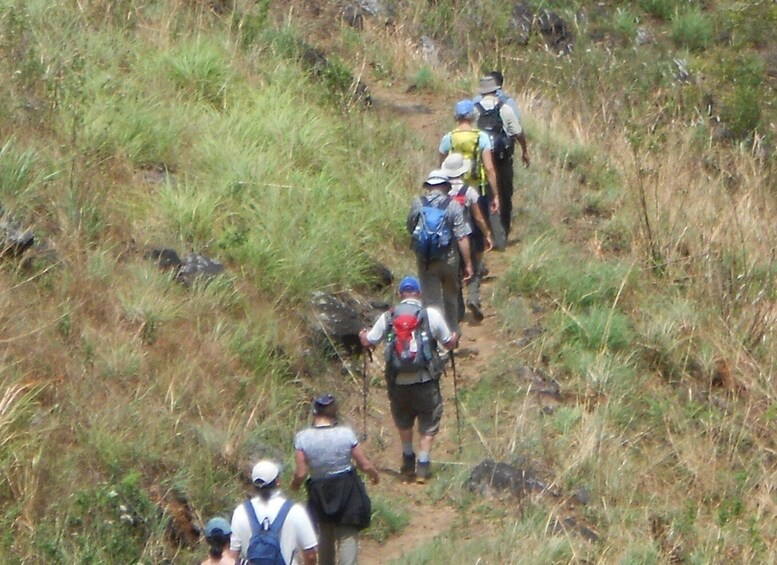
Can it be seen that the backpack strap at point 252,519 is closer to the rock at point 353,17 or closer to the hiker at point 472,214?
the hiker at point 472,214

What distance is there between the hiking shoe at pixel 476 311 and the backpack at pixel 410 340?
323cm

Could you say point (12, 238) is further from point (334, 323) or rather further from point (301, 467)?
point (301, 467)

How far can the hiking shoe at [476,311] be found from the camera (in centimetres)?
1230

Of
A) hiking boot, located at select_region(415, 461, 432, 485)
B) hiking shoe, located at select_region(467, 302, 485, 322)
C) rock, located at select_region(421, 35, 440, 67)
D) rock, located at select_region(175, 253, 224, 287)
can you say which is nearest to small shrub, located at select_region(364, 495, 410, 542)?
hiking boot, located at select_region(415, 461, 432, 485)

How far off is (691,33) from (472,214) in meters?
12.8

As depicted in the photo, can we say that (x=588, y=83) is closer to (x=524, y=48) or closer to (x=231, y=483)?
(x=524, y=48)

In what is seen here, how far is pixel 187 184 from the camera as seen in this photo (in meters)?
12.1

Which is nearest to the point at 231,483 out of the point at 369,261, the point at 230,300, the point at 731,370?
the point at 230,300

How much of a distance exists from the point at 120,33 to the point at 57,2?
71 centimetres

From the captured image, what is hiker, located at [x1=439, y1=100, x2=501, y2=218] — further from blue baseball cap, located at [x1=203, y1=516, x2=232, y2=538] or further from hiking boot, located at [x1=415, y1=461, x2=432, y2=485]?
blue baseball cap, located at [x1=203, y1=516, x2=232, y2=538]

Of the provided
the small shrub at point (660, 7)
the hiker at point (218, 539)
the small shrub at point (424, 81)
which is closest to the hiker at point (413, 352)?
the hiker at point (218, 539)

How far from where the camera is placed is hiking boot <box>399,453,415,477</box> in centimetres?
962

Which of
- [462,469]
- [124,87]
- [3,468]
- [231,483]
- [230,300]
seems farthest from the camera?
[124,87]

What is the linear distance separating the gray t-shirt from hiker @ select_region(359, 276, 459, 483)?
1.47 meters
